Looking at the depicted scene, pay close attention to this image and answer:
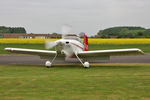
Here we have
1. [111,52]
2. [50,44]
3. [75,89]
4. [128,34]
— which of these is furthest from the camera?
[128,34]

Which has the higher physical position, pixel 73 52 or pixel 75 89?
pixel 73 52

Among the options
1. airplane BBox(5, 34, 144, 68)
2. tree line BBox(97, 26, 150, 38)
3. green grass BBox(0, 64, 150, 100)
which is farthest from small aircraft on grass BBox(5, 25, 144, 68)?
tree line BBox(97, 26, 150, 38)

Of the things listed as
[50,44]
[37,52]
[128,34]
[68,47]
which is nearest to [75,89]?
[50,44]

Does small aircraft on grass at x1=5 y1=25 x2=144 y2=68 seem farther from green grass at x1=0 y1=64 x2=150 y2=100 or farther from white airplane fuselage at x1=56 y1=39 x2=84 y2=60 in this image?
green grass at x1=0 y1=64 x2=150 y2=100

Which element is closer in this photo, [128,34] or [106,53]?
[106,53]

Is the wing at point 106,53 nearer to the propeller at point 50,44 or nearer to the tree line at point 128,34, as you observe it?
the propeller at point 50,44

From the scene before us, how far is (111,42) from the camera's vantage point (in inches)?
1820

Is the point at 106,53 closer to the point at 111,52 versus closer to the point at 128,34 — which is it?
the point at 111,52

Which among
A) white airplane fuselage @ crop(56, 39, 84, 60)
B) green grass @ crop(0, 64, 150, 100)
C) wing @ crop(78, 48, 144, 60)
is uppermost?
white airplane fuselage @ crop(56, 39, 84, 60)

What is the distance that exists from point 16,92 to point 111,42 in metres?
39.7

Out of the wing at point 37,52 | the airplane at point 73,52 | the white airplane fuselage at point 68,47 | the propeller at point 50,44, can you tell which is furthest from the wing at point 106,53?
the propeller at point 50,44

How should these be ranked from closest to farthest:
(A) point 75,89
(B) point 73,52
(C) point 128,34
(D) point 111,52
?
(A) point 75,89
(D) point 111,52
(B) point 73,52
(C) point 128,34

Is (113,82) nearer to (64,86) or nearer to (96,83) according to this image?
(96,83)

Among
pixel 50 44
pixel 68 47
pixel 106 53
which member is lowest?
pixel 106 53
